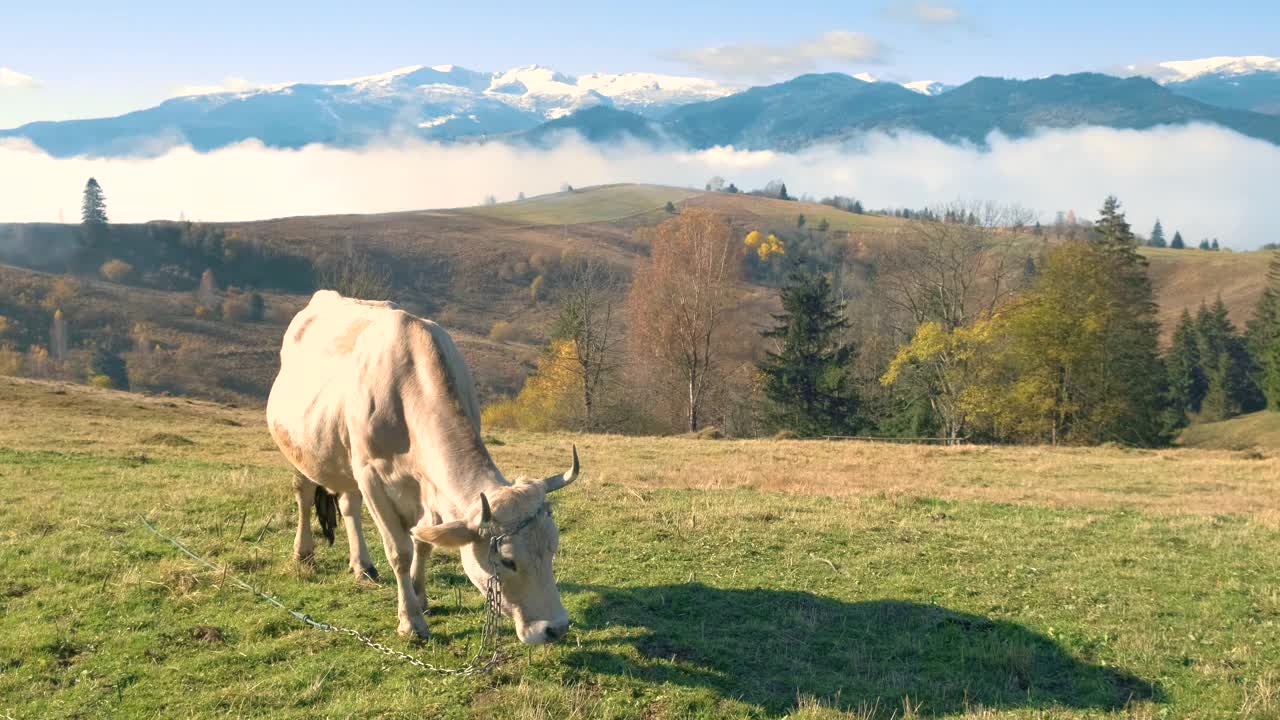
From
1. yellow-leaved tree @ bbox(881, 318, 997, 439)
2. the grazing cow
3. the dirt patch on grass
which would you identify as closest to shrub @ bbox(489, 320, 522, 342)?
yellow-leaved tree @ bbox(881, 318, 997, 439)

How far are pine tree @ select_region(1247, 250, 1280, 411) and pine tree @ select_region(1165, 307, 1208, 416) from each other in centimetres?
521

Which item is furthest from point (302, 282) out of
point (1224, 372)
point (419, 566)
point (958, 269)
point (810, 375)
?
point (419, 566)

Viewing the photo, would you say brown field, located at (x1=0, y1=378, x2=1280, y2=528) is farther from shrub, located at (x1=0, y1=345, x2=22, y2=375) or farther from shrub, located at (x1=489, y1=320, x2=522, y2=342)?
shrub, located at (x1=489, y1=320, x2=522, y2=342)

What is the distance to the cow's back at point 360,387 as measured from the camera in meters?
8.86

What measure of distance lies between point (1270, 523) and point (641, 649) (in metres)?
13.1

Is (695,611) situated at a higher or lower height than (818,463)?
higher

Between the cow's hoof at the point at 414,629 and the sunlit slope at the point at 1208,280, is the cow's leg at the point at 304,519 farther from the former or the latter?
the sunlit slope at the point at 1208,280

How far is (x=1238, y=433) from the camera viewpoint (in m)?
79.7

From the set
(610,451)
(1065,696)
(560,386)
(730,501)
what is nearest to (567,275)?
(560,386)

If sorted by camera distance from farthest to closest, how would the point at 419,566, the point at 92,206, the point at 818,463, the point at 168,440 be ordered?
the point at 92,206, the point at 818,463, the point at 168,440, the point at 419,566

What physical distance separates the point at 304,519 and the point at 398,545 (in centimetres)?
333

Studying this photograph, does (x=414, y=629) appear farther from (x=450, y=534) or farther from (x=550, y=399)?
(x=550, y=399)

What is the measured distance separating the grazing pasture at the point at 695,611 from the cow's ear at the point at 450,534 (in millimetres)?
1241

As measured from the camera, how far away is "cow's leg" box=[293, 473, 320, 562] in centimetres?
1167
